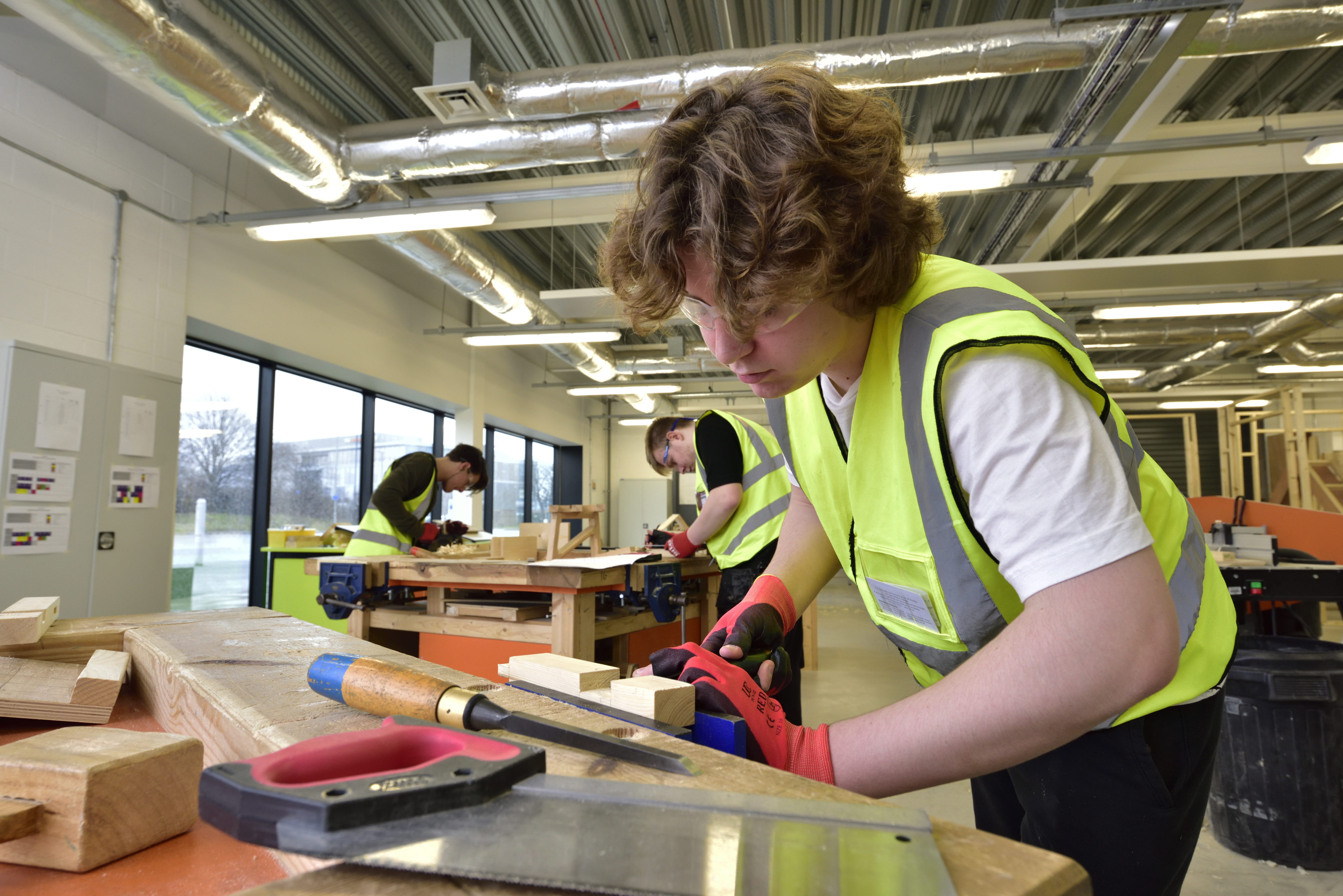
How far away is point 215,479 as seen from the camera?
17.9 ft

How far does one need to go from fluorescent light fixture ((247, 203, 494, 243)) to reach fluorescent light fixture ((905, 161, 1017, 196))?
2.59 metres

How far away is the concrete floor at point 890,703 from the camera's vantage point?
2225 millimetres

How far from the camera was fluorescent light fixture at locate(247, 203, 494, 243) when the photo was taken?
14.0ft

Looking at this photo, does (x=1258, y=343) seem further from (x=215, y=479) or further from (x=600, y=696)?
(x=215, y=479)

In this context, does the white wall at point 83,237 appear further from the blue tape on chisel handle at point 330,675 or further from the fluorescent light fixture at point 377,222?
the blue tape on chisel handle at point 330,675

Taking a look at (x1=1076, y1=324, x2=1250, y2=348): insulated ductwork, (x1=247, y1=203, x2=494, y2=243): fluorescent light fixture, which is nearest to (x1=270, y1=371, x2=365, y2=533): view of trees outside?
(x1=247, y1=203, x2=494, y2=243): fluorescent light fixture

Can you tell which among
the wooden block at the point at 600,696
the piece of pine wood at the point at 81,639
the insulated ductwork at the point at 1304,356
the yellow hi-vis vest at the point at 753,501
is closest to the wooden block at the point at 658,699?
the wooden block at the point at 600,696

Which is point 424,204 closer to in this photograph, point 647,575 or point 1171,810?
point 647,575

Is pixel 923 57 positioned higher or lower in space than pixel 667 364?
higher

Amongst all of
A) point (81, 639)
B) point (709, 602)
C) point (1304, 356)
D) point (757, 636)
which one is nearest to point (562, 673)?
point (757, 636)

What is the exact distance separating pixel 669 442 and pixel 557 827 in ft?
10.9

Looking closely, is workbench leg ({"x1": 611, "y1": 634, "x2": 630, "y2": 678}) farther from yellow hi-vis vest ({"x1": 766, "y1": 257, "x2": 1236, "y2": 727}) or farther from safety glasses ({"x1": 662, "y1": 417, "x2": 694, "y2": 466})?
yellow hi-vis vest ({"x1": 766, "y1": 257, "x2": 1236, "y2": 727})

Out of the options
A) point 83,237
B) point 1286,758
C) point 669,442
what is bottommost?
point 1286,758

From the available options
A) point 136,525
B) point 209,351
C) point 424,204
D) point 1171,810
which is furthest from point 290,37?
point 1171,810
